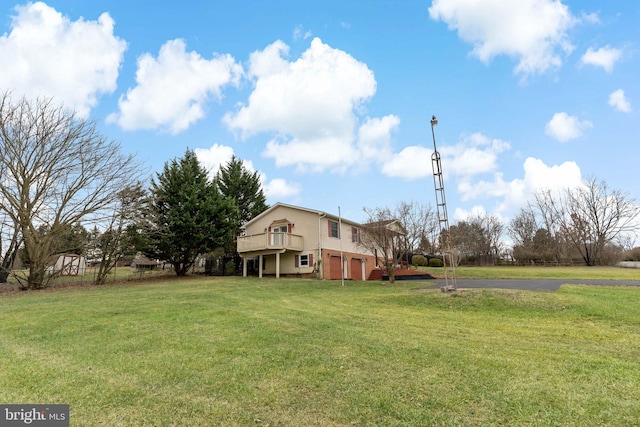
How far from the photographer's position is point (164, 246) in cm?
2375

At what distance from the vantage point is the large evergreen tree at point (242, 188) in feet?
109

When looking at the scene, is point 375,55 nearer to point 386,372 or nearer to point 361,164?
point 361,164

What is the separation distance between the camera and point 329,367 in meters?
4.46

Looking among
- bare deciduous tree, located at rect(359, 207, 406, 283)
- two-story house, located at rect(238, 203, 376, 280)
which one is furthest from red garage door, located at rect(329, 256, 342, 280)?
bare deciduous tree, located at rect(359, 207, 406, 283)

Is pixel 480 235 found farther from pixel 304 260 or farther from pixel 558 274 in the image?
pixel 304 260

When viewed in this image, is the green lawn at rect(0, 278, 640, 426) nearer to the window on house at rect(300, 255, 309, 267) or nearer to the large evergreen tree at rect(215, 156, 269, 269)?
the window on house at rect(300, 255, 309, 267)

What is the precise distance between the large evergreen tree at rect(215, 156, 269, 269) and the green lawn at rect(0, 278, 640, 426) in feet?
81.4

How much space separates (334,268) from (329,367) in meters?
19.7

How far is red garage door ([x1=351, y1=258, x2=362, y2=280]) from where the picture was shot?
25.6 metres

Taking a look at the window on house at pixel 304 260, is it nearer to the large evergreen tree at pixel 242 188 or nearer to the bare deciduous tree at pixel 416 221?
the bare deciduous tree at pixel 416 221

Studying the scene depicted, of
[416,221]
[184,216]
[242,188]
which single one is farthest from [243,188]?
[416,221]

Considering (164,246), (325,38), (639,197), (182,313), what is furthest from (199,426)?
(639,197)

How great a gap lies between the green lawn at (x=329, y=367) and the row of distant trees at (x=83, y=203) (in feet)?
37.1

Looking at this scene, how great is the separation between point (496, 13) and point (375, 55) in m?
4.96
